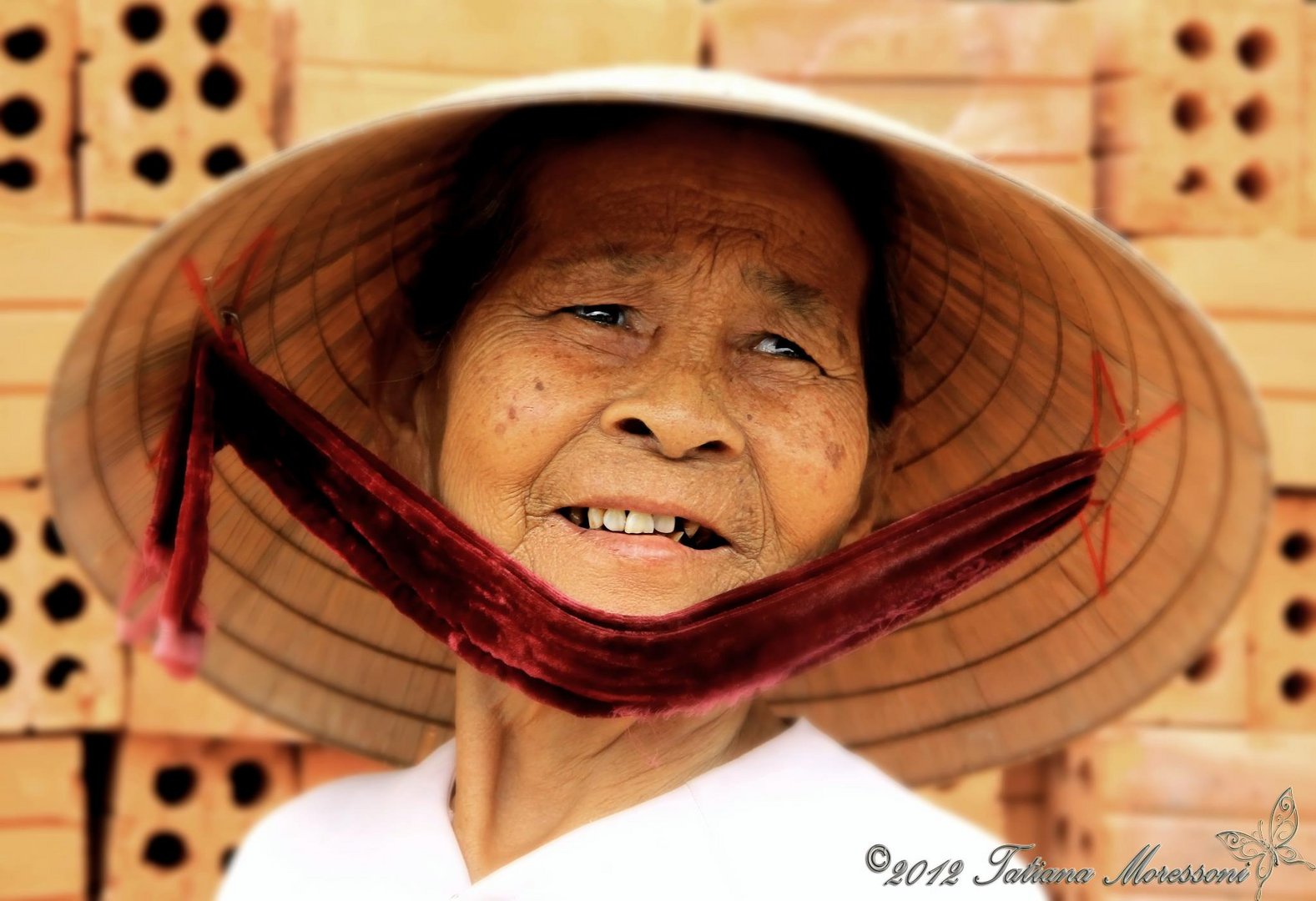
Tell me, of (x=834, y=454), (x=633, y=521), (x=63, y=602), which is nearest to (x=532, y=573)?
(x=633, y=521)

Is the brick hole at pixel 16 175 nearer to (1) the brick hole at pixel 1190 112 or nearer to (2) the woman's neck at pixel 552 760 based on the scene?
(2) the woman's neck at pixel 552 760

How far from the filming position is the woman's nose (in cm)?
145

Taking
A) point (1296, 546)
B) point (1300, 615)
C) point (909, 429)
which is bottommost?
point (1300, 615)

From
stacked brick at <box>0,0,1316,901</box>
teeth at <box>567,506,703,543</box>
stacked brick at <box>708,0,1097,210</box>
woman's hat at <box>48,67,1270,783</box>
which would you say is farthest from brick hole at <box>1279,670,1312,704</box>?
teeth at <box>567,506,703,543</box>

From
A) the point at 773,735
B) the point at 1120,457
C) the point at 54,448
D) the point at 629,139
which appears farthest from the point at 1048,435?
the point at 54,448

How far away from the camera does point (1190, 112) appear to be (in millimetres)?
2947

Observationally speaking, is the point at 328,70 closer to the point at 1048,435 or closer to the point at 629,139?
the point at 629,139

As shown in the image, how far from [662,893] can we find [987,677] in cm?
64

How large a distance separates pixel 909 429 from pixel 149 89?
1.74m

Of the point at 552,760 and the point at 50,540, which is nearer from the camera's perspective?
the point at 552,760

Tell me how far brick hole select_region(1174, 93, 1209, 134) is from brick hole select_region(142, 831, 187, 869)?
7.79 feet

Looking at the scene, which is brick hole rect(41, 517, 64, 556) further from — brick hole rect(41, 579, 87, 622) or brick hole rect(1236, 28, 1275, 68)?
brick hole rect(1236, 28, 1275, 68)

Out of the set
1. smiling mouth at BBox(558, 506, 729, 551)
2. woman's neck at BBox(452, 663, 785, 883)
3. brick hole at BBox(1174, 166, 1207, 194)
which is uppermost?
brick hole at BBox(1174, 166, 1207, 194)

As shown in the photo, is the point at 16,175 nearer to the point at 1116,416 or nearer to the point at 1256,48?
the point at 1116,416
